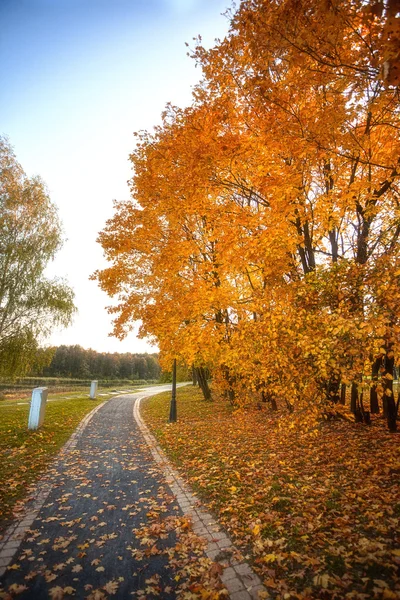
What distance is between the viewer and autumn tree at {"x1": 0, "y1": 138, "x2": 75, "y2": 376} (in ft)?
49.1

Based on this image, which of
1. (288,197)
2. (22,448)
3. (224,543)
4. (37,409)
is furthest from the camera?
(37,409)

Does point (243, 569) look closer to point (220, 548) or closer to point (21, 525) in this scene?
point (220, 548)

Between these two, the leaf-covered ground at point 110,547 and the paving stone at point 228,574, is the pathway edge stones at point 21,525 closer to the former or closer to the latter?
the leaf-covered ground at point 110,547

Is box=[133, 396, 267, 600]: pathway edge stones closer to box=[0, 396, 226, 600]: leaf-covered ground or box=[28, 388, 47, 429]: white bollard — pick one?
box=[0, 396, 226, 600]: leaf-covered ground

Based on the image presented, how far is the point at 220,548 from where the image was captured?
3.80 m

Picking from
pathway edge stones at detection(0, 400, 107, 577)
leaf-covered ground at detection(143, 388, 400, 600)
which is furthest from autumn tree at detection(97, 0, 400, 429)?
pathway edge stones at detection(0, 400, 107, 577)

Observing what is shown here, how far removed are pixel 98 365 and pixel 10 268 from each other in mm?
80743

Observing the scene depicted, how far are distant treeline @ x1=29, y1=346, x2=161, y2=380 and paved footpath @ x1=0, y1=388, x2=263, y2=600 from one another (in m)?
72.4

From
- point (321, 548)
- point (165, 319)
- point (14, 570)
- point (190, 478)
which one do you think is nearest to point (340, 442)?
point (190, 478)

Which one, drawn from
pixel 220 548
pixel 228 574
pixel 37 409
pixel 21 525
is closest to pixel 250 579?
pixel 228 574

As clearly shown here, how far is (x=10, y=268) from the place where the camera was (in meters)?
15.1

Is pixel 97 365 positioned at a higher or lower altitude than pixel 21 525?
lower

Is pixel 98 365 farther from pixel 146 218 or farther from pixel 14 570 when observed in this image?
pixel 14 570

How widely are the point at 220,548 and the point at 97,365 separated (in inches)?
3670
